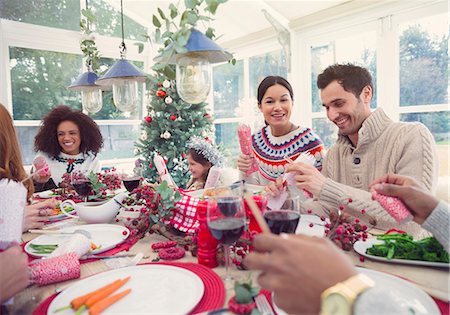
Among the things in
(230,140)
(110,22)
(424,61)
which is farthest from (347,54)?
(110,22)

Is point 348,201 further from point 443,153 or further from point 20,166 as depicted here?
point 443,153

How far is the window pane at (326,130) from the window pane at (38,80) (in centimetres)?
348

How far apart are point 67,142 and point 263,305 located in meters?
2.67

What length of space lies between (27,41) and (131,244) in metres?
4.51

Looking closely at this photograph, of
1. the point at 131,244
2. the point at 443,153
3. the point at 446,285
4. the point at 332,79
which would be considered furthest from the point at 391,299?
the point at 443,153

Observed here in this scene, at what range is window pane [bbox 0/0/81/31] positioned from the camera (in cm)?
441

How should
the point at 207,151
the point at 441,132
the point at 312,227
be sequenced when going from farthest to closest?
the point at 441,132, the point at 207,151, the point at 312,227

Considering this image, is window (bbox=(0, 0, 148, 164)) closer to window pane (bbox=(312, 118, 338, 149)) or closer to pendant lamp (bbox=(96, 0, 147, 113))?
pendant lamp (bbox=(96, 0, 147, 113))

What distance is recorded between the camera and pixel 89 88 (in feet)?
7.33

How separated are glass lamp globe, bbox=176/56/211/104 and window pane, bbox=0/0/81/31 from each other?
14.0ft

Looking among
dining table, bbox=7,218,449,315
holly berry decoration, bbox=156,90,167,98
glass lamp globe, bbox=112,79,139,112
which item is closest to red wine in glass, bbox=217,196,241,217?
dining table, bbox=7,218,449,315

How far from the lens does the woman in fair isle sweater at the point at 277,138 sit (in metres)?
2.36

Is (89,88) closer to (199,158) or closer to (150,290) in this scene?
(199,158)

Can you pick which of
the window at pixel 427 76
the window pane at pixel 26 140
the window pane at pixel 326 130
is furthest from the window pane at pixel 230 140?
the window pane at pixel 26 140
